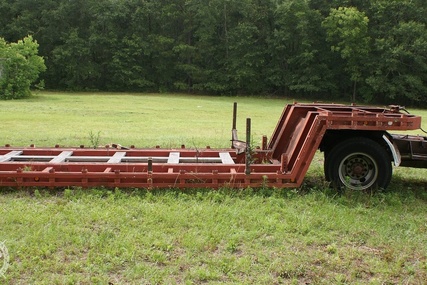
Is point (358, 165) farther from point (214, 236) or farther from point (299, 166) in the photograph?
point (214, 236)

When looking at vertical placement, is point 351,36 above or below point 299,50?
above

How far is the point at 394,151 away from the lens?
6.08 metres

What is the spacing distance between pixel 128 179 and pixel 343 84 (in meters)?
46.4

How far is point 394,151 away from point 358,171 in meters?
0.54

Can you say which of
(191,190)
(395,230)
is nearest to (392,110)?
(395,230)

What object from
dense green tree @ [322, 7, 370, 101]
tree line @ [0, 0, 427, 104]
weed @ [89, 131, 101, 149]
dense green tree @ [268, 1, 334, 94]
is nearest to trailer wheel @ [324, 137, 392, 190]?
weed @ [89, 131, 101, 149]

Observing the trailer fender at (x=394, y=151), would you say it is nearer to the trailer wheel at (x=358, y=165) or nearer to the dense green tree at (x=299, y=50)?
the trailer wheel at (x=358, y=165)

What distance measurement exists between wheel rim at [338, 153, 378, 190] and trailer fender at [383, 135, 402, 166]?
0.87ft

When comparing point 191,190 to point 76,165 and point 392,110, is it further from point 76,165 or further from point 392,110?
point 392,110

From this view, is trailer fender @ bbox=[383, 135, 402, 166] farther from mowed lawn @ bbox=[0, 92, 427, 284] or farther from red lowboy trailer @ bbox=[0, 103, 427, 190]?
mowed lawn @ bbox=[0, 92, 427, 284]

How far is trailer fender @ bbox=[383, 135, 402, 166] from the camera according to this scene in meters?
5.98

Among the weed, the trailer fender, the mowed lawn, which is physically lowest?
the mowed lawn

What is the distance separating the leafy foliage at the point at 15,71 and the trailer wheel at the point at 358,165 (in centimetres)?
3077

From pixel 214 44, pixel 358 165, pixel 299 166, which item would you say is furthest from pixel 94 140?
pixel 214 44
